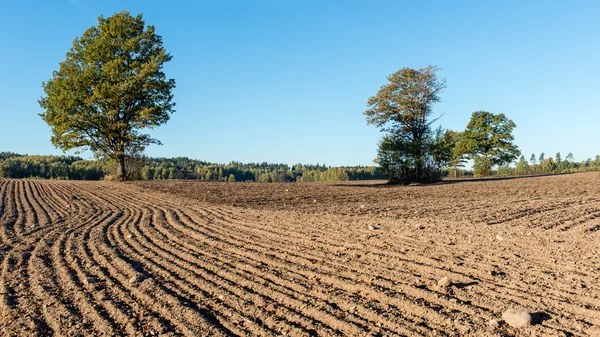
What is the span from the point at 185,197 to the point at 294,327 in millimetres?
13881

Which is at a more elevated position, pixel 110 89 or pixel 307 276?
pixel 110 89

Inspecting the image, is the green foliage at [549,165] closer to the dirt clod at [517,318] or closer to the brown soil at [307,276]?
the brown soil at [307,276]

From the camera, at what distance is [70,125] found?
24.2 meters

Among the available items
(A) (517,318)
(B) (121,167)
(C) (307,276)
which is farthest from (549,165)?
(A) (517,318)

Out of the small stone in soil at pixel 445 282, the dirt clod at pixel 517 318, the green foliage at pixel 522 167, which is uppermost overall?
the green foliage at pixel 522 167

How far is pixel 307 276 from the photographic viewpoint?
211 inches

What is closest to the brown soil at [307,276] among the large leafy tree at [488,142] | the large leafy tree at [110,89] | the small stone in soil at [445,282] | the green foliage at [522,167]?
the small stone in soil at [445,282]

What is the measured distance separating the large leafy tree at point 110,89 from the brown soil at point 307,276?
16138mm

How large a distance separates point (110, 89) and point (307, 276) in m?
22.8

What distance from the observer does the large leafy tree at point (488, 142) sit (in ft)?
150

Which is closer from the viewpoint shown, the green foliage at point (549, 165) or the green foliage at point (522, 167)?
the green foliage at point (522, 167)

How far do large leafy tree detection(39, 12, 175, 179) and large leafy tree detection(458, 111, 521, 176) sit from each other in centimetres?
3636

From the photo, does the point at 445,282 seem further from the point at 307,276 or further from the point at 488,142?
the point at 488,142

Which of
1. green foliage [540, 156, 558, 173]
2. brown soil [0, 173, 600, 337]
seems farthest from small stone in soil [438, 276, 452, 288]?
green foliage [540, 156, 558, 173]
